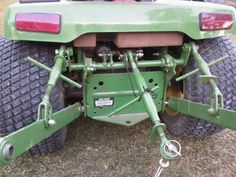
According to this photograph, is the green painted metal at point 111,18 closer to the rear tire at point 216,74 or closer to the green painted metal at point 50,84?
the green painted metal at point 50,84

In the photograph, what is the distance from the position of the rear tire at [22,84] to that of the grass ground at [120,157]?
432 millimetres

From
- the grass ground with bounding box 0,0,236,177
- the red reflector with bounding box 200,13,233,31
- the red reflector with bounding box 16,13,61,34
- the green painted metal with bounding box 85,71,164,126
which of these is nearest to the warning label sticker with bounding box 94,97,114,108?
the green painted metal with bounding box 85,71,164,126

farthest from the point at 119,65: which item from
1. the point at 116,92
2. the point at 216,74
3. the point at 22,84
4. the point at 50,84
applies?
the point at 216,74

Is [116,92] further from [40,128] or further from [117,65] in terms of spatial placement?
[40,128]

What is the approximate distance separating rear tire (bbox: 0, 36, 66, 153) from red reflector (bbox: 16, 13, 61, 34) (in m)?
0.30

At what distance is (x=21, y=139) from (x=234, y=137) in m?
2.11

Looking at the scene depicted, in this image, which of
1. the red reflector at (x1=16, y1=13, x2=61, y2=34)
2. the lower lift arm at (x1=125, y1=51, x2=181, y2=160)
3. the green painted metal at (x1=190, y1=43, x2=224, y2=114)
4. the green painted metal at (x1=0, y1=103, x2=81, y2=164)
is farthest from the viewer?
the red reflector at (x1=16, y1=13, x2=61, y2=34)

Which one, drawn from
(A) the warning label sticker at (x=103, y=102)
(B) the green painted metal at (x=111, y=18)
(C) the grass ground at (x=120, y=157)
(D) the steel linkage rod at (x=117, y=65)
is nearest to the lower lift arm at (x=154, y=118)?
(D) the steel linkage rod at (x=117, y=65)

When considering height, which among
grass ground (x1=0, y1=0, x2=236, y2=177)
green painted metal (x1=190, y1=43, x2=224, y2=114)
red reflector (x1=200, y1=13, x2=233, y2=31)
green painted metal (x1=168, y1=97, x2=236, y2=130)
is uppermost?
red reflector (x1=200, y1=13, x2=233, y2=31)

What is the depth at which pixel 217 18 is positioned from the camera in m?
2.46

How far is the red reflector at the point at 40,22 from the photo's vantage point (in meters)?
2.24

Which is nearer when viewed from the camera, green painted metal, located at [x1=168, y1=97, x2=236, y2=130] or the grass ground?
green painted metal, located at [x1=168, y1=97, x2=236, y2=130]

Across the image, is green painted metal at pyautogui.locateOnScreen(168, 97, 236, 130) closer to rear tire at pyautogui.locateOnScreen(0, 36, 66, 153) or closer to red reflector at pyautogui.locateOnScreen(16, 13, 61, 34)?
rear tire at pyautogui.locateOnScreen(0, 36, 66, 153)

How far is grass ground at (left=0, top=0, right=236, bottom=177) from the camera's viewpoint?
2.79 m
